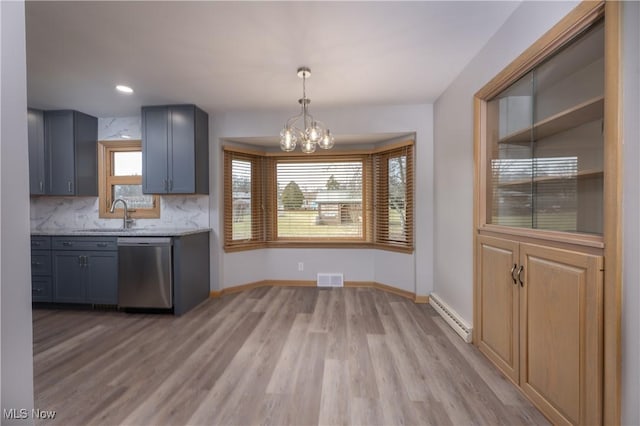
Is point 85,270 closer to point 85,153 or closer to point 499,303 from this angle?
point 85,153

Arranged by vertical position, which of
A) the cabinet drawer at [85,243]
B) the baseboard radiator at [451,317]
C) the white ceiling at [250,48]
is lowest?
the baseboard radiator at [451,317]

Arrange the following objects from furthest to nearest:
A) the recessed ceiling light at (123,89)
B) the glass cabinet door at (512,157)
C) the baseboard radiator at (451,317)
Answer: the recessed ceiling light at (123,89), the baseboard radiator at (451,317), the glass cabinet door at (512,157)

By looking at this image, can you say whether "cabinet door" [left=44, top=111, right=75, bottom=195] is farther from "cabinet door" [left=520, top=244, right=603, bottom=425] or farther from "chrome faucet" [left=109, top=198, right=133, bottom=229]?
"cabinet door" [left=520, top=244, right=603, bottom=425]

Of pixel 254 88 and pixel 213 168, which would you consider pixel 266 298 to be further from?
pixel 254 88

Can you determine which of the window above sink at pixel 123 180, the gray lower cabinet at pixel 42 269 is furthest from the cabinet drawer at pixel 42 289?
the window above sink at pixel 123 180

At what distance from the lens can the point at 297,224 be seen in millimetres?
4219

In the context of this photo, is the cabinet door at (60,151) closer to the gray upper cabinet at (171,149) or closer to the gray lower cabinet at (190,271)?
the gray upper cabinet at (171,149)

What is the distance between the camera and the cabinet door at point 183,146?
336cm

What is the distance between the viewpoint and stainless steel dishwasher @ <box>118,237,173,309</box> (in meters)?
3.01

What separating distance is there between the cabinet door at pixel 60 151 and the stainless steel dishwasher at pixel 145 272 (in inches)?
53.9

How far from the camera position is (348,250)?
13.4ft

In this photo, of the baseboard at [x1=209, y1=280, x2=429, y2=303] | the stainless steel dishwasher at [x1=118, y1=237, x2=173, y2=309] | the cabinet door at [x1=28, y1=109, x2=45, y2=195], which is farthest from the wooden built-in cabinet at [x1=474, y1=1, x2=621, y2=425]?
the cabinet door at [x1=28, y1=109, x2=45, y2=195]

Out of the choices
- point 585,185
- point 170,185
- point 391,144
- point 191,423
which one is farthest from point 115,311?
point 585,185

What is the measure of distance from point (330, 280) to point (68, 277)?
326 cm
